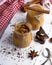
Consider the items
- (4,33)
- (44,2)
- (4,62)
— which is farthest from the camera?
(44,2)

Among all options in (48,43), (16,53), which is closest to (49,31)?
(48,43)

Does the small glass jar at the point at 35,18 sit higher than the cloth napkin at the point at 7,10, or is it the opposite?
the cloth napkin at the point at 7,10

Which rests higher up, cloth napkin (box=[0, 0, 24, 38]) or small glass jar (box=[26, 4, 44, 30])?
cloth napkin (box=[0, 0, 24, 38])

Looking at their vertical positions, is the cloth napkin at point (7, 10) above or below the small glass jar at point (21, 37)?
above

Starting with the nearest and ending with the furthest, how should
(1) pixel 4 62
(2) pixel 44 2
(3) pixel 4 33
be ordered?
(1) pixel 4 62, (3) pixel 4 33, (2) pixel 44 2

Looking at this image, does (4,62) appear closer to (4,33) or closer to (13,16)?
(4,33)

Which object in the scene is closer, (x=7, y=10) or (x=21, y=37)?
(x=21, y=37)

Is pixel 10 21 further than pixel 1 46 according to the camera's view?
Yes

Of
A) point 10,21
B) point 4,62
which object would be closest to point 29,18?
point 10,21
